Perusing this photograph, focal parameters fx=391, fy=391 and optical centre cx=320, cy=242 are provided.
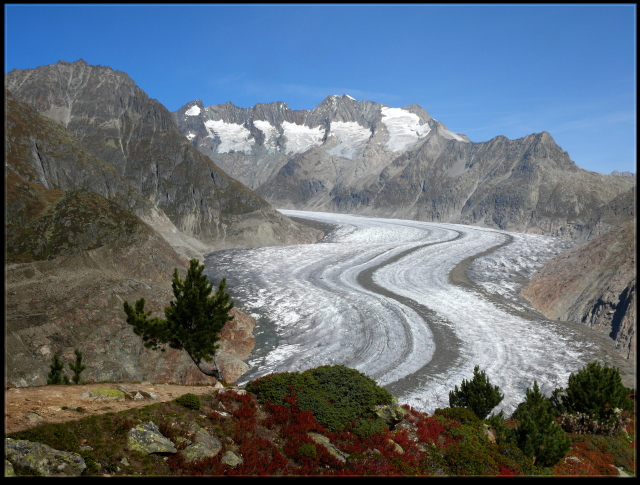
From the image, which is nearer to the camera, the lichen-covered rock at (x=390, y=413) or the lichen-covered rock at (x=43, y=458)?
the lichen-covered rock at (x=43, y=458)

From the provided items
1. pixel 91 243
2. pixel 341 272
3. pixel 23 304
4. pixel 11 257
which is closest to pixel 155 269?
pixel 91 243

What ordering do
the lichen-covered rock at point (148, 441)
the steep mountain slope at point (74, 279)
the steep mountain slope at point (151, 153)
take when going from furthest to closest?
1. the steep mountain slope at point (151, 153)
2. the steep mountain slope at point (74, 279)
3. the lichen-covered rock at point (148, 441)

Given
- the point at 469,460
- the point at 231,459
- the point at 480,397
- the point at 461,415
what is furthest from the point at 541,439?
the point at 231,459

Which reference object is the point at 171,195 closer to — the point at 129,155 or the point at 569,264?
the point at 129,155

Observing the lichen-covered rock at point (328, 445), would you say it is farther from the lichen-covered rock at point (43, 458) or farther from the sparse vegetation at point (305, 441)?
the lichen-covered rock at point (43, 458)

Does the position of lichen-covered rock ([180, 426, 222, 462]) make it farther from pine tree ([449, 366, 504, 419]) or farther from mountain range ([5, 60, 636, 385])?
mountain range ([5, 60, 636, 385])

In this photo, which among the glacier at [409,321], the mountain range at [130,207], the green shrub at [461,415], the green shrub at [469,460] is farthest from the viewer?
the mountain range at [130,207]

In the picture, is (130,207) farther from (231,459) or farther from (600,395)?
(600,395)

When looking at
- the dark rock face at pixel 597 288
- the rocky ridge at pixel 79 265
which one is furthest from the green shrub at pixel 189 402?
the dark rock face at pixel 597 288

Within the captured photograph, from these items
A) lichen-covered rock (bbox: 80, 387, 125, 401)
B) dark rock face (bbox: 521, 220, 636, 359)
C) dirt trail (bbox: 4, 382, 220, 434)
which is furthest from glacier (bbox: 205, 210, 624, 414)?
lichen-covered rock (bbox: 80, 387, 125, 401)
